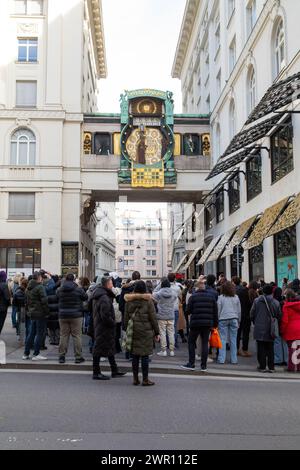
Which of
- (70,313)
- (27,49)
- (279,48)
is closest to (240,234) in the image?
(279,48)

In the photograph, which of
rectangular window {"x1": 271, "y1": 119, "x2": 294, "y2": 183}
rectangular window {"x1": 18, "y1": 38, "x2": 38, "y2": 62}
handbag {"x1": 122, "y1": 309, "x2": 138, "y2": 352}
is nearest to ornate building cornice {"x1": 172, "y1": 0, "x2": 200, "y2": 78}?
rectangular window {"x1": 18, "y1": 38, "x2": 38, "y2": 62}

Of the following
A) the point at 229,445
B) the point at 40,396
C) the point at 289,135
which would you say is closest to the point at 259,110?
the point at 289,135

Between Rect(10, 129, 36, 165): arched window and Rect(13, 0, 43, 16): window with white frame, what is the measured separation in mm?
8254

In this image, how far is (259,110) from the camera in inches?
714

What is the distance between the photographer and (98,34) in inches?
1957

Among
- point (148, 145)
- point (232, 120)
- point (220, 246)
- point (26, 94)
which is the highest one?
point (26, 94)

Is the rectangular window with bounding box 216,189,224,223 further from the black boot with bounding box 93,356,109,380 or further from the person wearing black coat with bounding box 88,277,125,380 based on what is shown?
the black boot with bounding box 93,356,109,380

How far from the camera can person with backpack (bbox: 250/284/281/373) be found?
34.8ft

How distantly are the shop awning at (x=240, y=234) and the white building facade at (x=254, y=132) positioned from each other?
92 mm

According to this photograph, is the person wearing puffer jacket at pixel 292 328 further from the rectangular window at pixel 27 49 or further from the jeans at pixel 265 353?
the rectangular window at pixel 27 49

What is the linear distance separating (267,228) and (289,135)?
3.38m

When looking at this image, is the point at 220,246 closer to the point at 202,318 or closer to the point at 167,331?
the point at 167,331

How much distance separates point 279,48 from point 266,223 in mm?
7239

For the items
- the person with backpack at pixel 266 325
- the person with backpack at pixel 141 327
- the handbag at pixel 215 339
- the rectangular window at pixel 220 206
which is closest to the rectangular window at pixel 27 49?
the rectangular window at pixel 220 206
